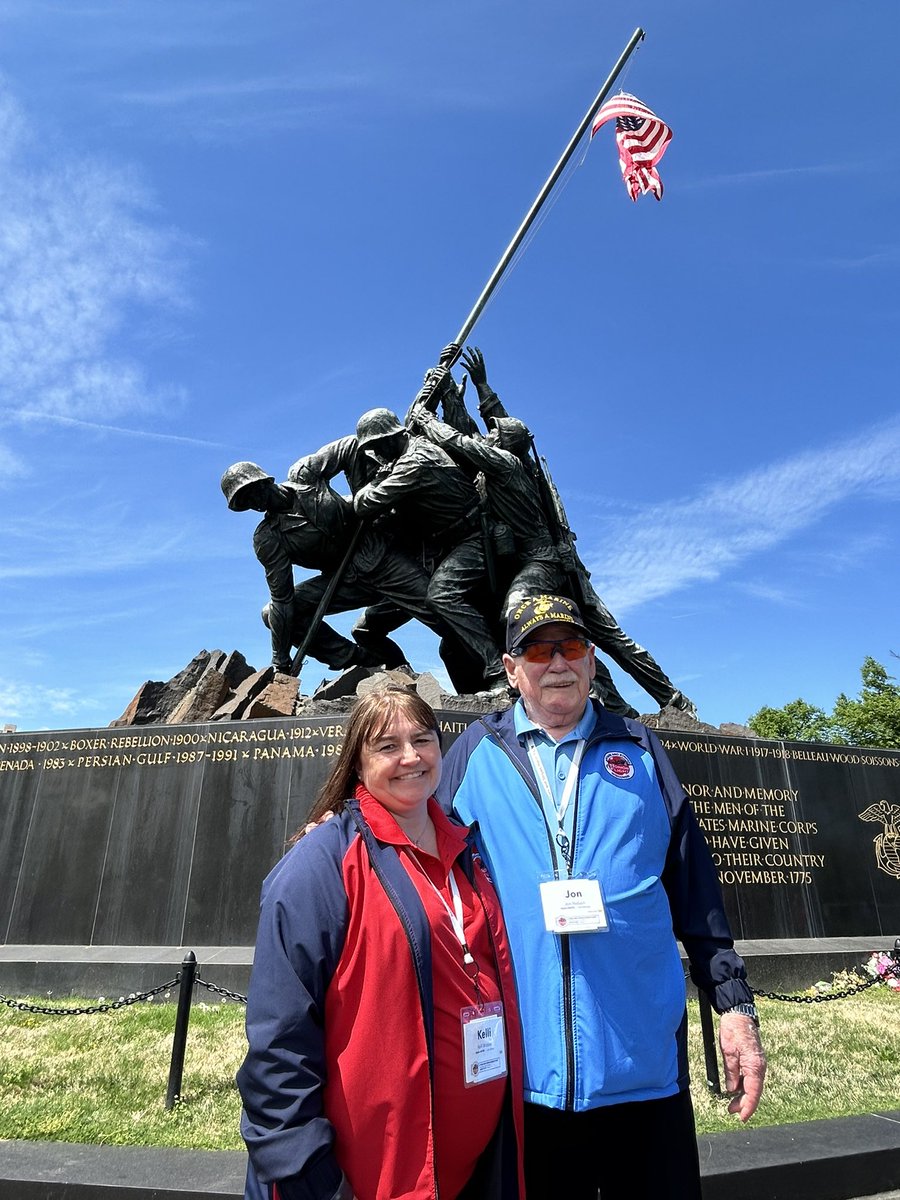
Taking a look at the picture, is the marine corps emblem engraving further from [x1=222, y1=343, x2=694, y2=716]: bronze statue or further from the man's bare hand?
the man's bare hand

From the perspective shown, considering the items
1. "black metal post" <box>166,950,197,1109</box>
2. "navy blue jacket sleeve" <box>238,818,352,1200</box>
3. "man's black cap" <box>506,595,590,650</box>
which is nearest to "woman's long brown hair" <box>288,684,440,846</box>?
"navy blue jacket sleeve" <box>238,818,352,1200</box>

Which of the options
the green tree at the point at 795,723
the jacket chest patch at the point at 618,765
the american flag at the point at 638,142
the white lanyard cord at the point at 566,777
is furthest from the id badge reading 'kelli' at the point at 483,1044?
the green tree at the point at 795,723

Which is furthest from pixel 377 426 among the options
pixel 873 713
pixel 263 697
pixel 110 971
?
pixel 873 713

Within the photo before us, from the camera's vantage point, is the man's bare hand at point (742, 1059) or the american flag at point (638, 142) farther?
the american flag at point (638, 142)

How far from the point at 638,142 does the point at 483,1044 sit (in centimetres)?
1488

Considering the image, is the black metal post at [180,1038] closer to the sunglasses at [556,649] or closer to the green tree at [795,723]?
the sunglasses at [556,649]

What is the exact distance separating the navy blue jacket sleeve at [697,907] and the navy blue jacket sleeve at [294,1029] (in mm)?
1084

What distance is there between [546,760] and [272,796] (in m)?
5.66


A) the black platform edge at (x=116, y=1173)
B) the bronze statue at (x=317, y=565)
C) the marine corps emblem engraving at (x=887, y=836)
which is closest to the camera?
the black platform edge at (x=116, y=1173)

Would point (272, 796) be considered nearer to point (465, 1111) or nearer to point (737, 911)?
point (737, 911)

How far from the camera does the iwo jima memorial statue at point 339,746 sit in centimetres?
740

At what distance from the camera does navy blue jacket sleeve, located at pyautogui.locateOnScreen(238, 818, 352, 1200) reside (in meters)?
1.56

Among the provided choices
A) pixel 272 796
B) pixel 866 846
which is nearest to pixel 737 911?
pixel 866 846

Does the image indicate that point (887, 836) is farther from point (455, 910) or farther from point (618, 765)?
point (455, 910)
